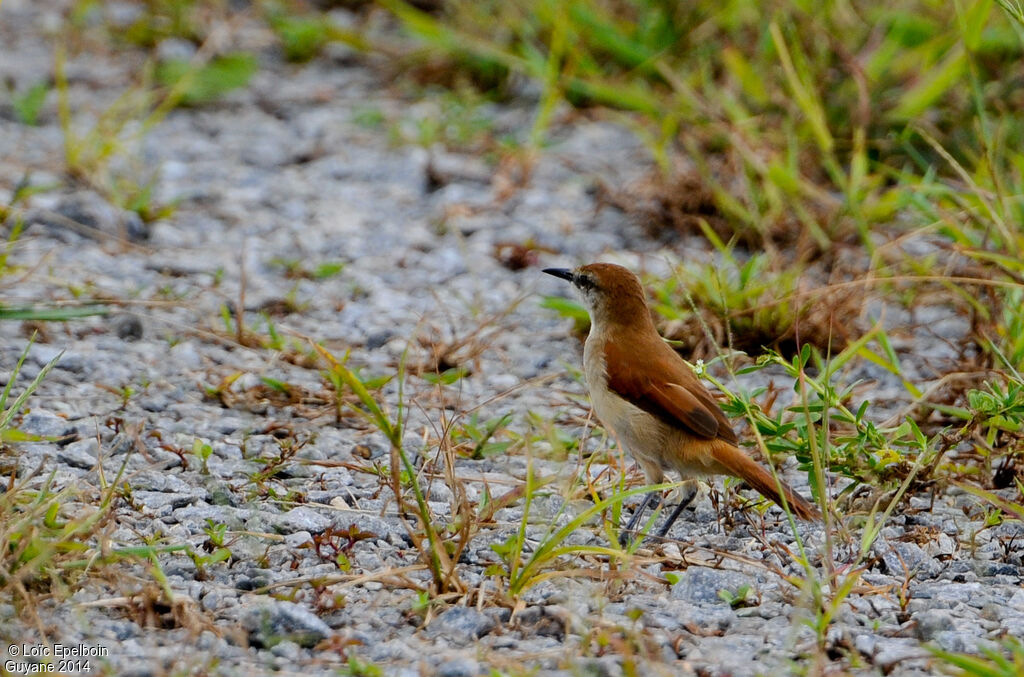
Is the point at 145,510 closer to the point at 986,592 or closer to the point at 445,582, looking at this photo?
the point at 445,582

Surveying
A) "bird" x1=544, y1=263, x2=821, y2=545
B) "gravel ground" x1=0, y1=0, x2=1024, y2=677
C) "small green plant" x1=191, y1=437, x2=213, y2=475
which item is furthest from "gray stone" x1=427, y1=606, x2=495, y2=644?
"small green plant" x1=191, y1=437, x2=213, y2=475

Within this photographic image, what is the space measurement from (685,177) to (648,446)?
265cm

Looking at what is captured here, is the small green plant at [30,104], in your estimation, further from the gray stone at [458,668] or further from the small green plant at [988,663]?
the small green plant at [988,663]

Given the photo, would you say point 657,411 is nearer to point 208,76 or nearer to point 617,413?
point 617,413

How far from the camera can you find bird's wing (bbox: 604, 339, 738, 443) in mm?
4074

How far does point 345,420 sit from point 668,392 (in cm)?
122

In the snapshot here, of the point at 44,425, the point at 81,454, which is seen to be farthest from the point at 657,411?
the point at 44,425

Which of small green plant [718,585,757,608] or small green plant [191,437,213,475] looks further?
small green plant [191,437,213,475]

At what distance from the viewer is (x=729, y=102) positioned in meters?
6.92

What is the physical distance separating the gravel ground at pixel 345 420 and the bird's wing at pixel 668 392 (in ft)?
0.83

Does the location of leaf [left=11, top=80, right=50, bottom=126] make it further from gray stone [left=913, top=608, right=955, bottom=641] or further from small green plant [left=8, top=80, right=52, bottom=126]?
gray stone [left=913, top=608, right=955, bottom=641]

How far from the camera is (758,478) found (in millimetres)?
3873

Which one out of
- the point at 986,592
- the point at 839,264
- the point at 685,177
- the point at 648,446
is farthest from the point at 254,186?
the point at 986,592

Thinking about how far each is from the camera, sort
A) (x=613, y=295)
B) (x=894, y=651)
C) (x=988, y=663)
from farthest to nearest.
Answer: (x=613, y=295) < (x=894, y=651) < (x=988, y=663)
